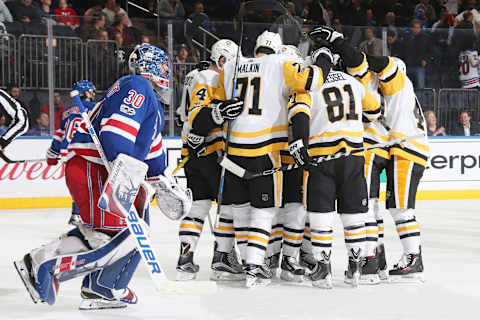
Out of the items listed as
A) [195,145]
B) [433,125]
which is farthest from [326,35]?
[433,125]

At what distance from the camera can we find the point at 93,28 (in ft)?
28.2

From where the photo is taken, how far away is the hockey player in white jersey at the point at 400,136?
4.25 metres

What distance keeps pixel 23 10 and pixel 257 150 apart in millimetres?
5552

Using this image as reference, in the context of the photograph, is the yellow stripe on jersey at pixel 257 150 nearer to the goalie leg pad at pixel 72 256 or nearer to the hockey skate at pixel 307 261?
the hockey skate at pixel 307 261

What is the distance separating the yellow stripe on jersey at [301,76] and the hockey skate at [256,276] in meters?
1.01

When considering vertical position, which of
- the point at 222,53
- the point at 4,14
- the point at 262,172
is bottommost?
the point at 262,172

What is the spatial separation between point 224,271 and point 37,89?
4.66 m

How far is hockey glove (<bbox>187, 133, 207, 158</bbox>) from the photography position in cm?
449

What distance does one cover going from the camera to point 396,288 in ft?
13.5

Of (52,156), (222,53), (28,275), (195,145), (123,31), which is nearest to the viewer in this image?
(28,275)

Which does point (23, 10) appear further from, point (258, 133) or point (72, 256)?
point (72, 256)

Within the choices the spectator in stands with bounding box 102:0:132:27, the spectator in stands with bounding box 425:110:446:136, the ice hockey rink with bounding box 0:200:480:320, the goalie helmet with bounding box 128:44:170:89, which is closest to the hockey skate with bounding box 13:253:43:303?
the ice hockey rink with bounding box 0:200:480:320

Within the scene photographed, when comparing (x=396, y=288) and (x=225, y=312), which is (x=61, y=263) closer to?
(x=225, y=312)

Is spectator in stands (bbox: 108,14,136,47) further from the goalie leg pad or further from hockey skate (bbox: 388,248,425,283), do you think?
the goalie leg pad
